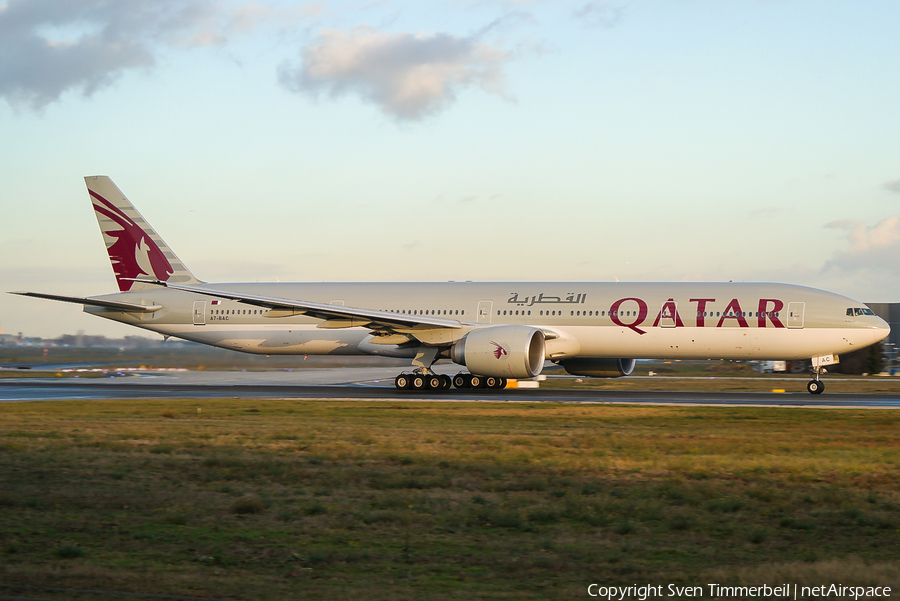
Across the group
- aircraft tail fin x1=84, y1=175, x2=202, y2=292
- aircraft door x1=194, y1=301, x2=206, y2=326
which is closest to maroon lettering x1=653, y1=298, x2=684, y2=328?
aircraft door x1=194, y1=301, x2=206, y2=326

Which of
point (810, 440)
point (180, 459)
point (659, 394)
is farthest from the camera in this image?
point (659, 394)

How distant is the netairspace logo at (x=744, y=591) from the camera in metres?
6.42

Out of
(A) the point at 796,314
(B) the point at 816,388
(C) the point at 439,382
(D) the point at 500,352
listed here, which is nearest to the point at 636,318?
(A) the point at 796,314

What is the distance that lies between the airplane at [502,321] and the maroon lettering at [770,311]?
0.11ft

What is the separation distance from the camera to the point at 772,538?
331 inches

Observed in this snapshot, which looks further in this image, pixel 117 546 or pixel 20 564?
pixel 117 546

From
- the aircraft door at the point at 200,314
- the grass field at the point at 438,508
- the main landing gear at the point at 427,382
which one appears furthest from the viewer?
the aircraft door at the point at 200,314

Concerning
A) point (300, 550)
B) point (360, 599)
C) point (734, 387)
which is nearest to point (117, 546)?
point (300, 550)

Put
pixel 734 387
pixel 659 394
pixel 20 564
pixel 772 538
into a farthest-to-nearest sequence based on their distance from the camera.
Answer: pixel 734 387
pixel 659 394
pixel 772 538
pixel 20 564

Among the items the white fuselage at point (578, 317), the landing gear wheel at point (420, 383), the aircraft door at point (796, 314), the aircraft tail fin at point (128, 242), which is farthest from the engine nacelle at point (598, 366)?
the aircraft tail fin at point (128, 242)

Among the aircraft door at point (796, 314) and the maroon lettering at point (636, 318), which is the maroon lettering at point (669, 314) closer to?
the maroon lettering at point (636, 318)

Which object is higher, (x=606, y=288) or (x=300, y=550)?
(x=606, y=288)

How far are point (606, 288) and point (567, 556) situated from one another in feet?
79.7

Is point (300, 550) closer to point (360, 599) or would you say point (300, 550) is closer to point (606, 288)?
point (360, 599)
